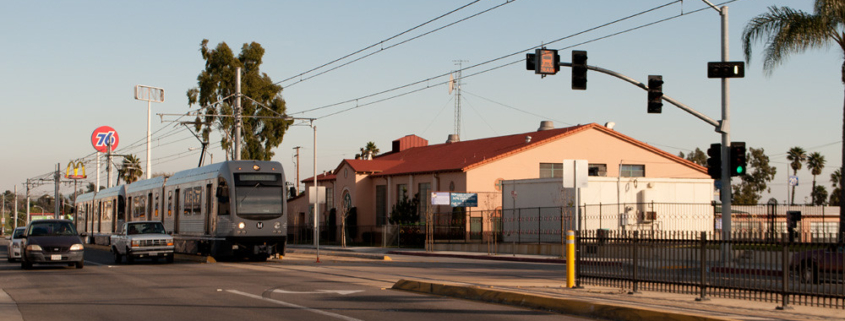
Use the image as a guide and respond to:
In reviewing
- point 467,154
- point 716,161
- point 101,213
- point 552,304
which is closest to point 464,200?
point 467,154

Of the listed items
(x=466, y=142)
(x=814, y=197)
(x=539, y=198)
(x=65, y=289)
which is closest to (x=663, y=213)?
(x=539, y=198)

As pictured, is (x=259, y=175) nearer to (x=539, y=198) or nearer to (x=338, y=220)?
(x=539, y=198)

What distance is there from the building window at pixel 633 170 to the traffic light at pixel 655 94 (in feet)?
101

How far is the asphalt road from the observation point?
1307 cm

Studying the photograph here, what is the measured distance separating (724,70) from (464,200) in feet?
77.6

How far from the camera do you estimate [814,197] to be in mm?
113000

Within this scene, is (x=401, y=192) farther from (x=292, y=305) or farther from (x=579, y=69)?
(x=292, y=305)

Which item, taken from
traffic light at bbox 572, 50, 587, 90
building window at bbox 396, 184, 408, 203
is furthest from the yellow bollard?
building window at bbox 396, 184, 408, 203

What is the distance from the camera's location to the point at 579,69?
2389cm

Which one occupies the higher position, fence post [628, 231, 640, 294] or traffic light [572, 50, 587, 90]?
traffic light [572, 50, 587, 90]

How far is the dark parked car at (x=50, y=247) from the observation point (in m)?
24.6

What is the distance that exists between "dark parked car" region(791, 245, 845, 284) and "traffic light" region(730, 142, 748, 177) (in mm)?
12071

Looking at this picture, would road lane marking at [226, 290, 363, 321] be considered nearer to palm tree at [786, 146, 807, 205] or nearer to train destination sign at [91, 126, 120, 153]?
train destination sign at [91, 126, 120, 153]

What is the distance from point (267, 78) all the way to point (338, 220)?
11963 mm
